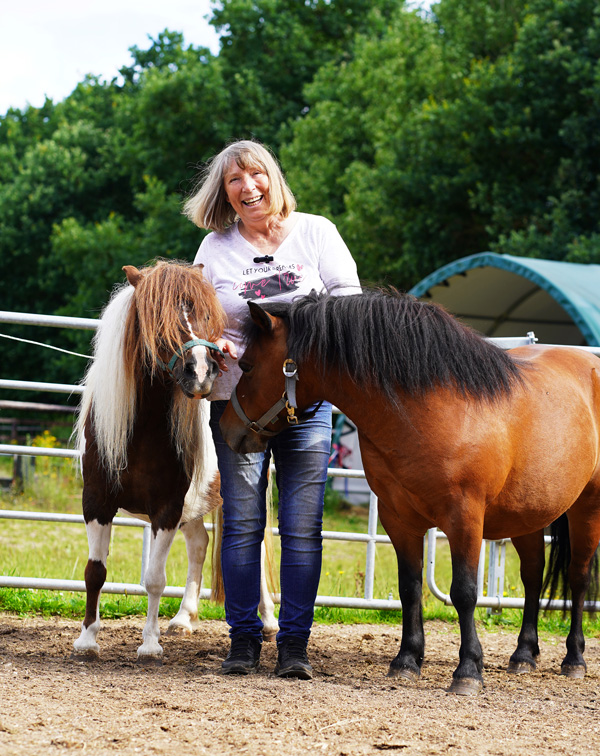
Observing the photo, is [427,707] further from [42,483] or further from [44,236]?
[44,236]

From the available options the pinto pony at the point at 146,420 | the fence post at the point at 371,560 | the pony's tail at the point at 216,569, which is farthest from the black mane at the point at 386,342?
the fence post at the point at 371,560

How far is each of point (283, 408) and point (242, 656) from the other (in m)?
1.02

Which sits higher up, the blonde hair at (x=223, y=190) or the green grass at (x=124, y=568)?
the blonde hair at (x=223, y=190)

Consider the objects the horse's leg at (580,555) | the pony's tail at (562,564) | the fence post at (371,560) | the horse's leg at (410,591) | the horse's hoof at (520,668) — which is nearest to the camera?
the horse's leg at (410,591)

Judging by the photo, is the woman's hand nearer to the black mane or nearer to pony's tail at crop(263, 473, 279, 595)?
the black mane

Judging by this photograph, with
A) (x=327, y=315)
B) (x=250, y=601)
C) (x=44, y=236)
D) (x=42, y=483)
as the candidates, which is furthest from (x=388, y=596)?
(x=44, y=236)

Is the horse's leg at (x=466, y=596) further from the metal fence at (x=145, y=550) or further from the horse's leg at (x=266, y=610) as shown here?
the horse's leg at (x=266, y=610)

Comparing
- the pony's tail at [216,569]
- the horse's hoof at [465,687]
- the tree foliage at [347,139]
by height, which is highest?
the tree foliage at [347,139]

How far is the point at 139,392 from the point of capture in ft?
11.0

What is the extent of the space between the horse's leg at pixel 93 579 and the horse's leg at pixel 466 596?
4.72ft

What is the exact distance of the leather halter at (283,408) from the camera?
9.96 feet

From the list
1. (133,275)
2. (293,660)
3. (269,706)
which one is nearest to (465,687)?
(293,660)

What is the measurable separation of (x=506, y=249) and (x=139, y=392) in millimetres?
12740

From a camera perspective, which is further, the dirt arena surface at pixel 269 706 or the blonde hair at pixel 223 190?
the blonde hair at pixel 223 190
